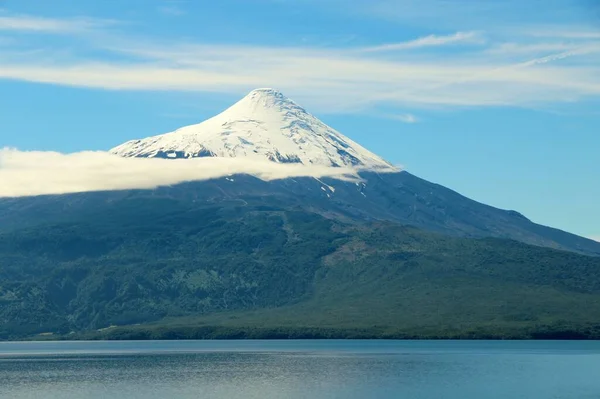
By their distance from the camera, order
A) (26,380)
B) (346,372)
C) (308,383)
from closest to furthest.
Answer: (308,383) < (26,380) < (346,372)

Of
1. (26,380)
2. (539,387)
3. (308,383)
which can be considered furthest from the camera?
(26,380)

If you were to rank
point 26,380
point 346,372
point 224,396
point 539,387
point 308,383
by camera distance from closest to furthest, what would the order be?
1. point 224,396
2. point 539,387
3. point 308,383
4. point 26,380
5. point 346,372

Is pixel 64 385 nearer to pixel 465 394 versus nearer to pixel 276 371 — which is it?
pixel 276 371

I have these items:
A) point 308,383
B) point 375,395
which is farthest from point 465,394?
point 308,383

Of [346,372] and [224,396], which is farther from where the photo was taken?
[346,372]

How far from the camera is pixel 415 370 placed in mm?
192000

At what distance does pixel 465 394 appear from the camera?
14162 cm

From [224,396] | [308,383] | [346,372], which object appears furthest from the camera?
[346,372]

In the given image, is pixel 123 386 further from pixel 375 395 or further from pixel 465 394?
pixel 465 394

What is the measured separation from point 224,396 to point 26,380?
49321mm

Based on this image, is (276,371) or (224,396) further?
(276,371)

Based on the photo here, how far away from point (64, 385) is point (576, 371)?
293 ft

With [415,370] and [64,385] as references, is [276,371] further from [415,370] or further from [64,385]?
[64,385]

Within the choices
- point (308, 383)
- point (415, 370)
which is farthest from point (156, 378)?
point (415, 370)
